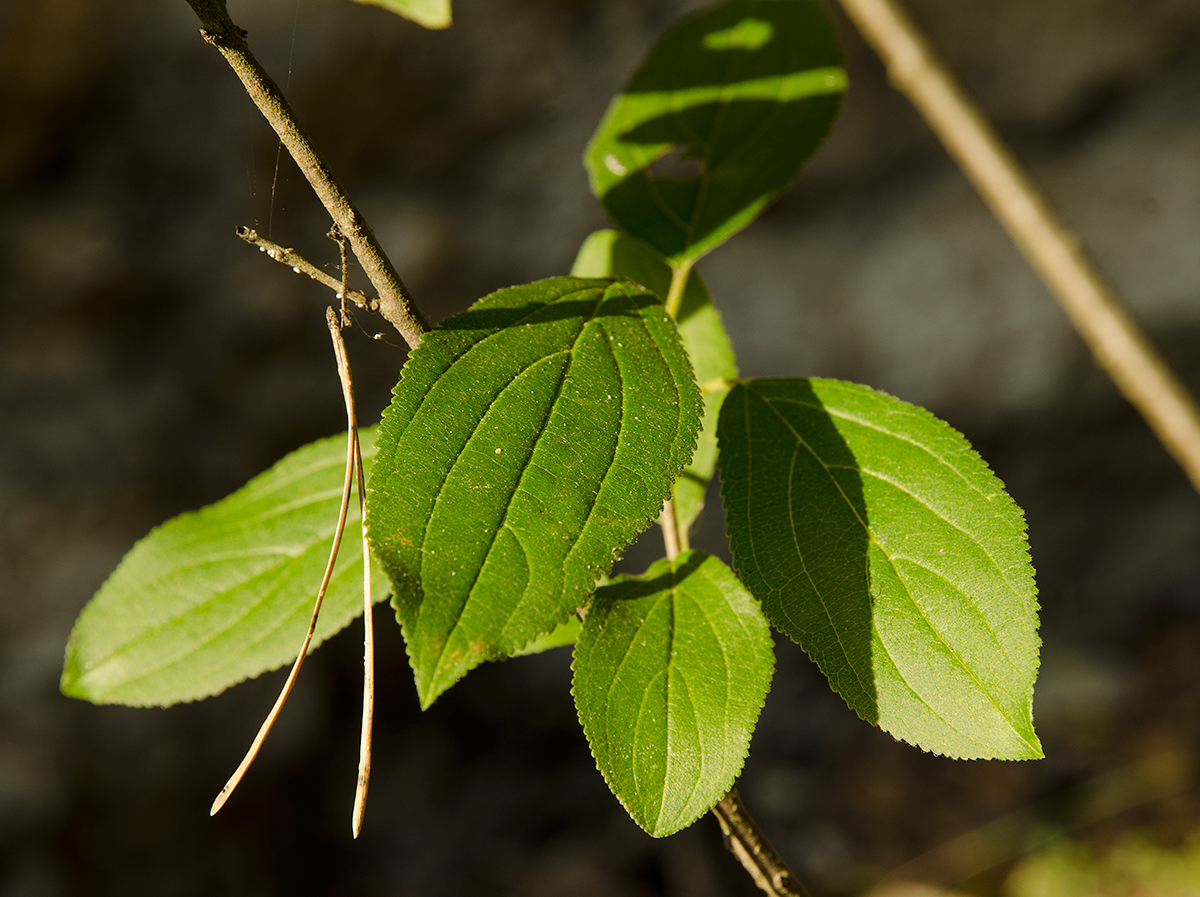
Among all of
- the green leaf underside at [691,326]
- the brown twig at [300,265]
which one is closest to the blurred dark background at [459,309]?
the green leaf underside at [691,326]

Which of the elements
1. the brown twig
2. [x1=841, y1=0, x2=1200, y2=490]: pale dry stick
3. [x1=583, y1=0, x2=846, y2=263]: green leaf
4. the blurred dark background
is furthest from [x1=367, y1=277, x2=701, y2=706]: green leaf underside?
the blurred dark background

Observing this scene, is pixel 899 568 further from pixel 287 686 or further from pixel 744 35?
pixel 744 35

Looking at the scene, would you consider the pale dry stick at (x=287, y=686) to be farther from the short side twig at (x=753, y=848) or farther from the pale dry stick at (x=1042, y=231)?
the pale dry stick at (x=1042, y=231)

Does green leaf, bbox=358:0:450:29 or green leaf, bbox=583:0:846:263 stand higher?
green leaf, bbox=358:0:450:29

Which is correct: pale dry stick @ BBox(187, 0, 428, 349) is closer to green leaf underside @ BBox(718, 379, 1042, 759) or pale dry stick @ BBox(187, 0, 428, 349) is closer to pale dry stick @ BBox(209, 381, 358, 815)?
pale dry stick @ BBox(209, 381, 358, 815)

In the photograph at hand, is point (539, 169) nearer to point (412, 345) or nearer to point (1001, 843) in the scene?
point (412, 345)

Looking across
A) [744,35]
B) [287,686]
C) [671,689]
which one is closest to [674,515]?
[671,689]
